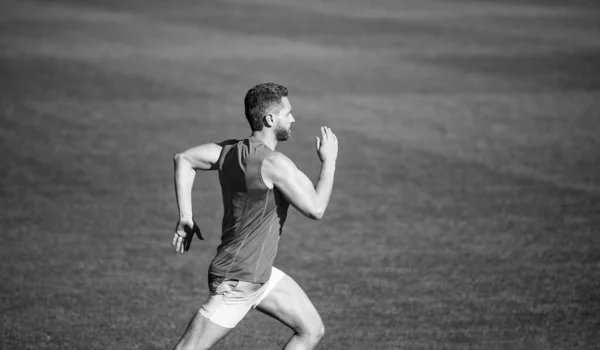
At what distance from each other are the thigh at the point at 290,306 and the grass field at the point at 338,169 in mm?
1573

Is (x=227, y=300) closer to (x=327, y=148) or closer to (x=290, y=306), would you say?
→ (x=290, y=306)

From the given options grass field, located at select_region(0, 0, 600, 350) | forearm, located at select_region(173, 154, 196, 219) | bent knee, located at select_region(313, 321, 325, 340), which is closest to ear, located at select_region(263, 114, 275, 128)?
forearm, located at select_region(173, 154, 196, 219)

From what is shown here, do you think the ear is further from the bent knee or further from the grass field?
the grass field

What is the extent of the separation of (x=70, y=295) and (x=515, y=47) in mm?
16236

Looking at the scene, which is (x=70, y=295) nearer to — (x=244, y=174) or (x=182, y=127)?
(x=244, y=174)

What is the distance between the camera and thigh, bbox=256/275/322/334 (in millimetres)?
5648

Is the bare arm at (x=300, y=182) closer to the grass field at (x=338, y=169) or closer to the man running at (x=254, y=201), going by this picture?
the man running at (x=254, y=201)

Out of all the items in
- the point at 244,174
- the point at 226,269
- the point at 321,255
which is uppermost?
the point at 244,174

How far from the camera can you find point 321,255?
9.51 metres

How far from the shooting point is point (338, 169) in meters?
13.2

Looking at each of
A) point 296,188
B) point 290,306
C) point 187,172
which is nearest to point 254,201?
point 296,188

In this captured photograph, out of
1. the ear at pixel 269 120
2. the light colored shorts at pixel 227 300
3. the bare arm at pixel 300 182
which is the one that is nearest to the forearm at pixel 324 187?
the bare arm at pixel 300 182

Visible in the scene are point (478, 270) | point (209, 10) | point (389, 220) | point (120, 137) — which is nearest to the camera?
point (478, 270)

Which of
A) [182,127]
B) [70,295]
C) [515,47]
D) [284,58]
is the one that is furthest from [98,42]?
[70,295]
